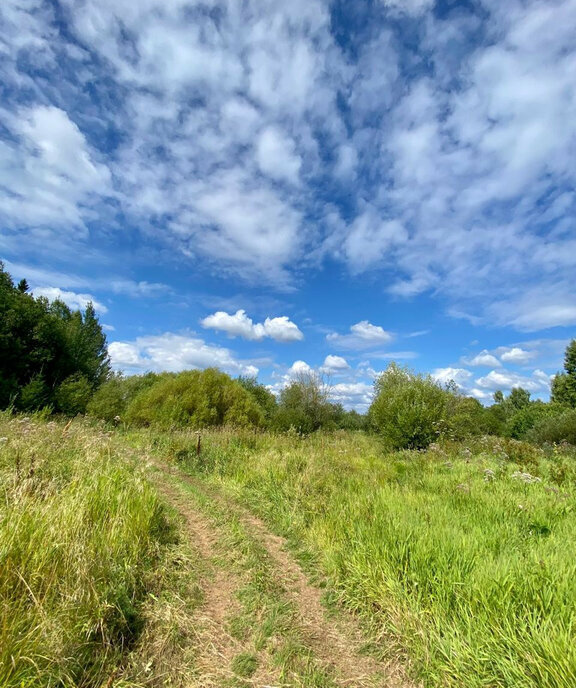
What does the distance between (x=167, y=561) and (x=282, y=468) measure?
4.32 m

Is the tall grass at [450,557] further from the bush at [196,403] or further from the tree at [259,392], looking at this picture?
the tree at [259,392]

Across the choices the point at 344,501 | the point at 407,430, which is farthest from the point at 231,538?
the point at 407,430

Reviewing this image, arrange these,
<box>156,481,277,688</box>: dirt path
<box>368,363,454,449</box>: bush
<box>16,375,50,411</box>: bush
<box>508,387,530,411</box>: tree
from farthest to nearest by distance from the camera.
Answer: <box>508,387,530,411</box>: tree
<box>16,375,50,411</box>: bush
<box>368,363,454,449</box>: bush
<box>156,481,277,688</box>: dirt path

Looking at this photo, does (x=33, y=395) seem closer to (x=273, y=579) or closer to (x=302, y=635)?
(x=273, y=579)

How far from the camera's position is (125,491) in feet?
15.3

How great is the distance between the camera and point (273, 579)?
4215 mm

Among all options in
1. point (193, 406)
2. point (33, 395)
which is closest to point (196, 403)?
point (193, 406)

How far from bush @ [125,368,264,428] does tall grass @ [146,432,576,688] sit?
11754 mm

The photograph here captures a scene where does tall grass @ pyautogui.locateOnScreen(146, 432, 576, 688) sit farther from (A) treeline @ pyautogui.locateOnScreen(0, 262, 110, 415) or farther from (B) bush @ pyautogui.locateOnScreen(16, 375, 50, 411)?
(B) bush @ pyautogui.locateOnScreen(16, 375, 50, 411)

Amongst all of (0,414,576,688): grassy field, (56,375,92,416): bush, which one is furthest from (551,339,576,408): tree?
(56,375,92,416): bush

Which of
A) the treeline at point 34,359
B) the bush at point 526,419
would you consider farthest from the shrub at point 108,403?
the bush at point 526,419

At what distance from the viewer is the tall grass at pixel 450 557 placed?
2.60m

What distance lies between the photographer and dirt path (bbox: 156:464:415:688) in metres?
2.82

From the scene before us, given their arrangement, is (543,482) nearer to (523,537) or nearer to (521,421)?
(523,537)
